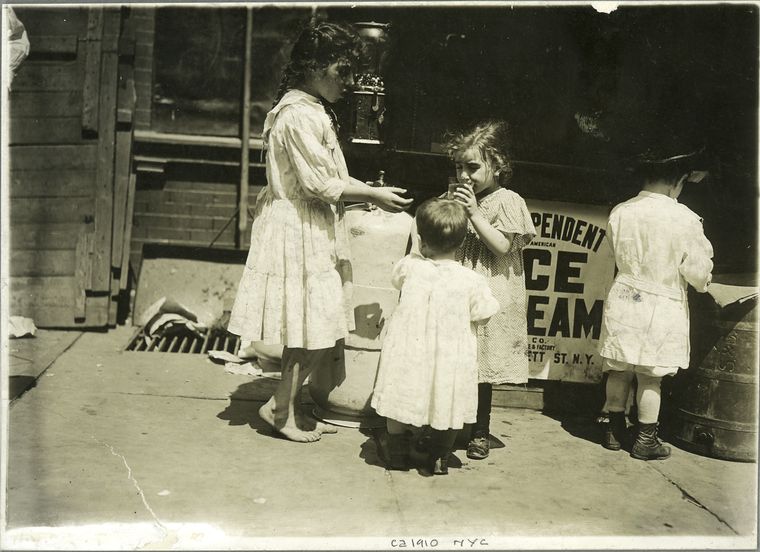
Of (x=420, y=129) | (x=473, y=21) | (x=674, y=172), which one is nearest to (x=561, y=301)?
(x=674, y=172)

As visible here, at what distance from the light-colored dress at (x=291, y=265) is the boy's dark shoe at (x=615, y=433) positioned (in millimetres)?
1609

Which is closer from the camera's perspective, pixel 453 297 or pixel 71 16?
pixel 453 297

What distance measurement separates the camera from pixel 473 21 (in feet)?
15.9

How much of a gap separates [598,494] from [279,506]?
4.97ft

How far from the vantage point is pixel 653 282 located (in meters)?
4.03

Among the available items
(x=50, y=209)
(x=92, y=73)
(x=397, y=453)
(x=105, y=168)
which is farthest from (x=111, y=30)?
(x=397, y=453)

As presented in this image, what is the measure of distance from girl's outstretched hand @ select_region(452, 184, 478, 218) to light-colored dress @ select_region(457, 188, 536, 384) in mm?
177

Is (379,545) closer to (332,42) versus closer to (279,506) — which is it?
(279,506)

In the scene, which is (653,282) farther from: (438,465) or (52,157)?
(52,157)

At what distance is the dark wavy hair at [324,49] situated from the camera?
381 cm

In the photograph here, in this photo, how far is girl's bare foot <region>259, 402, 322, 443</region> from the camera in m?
4.01

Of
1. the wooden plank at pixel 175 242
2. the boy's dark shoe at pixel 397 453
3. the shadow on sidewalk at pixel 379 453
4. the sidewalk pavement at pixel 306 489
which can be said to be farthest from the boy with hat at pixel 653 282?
the wooden plank at pixel 175 242

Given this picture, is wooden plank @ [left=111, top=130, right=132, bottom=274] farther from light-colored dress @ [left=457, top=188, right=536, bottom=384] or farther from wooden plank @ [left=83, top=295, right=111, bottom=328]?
light-colored dress @ [left=457, top=188, right=536, bottom=384]

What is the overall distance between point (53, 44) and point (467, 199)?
4057 millimetres
